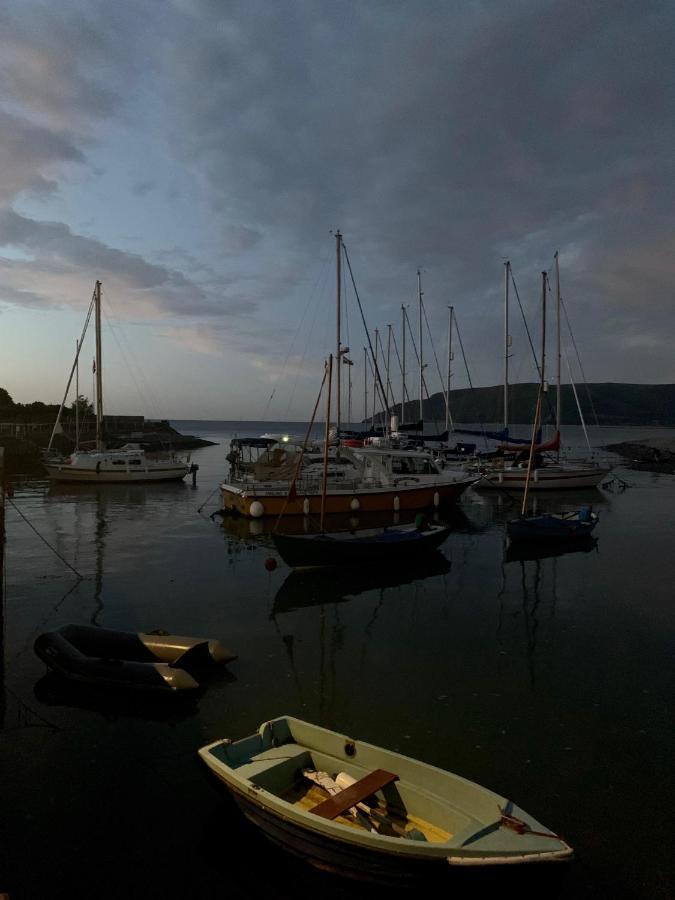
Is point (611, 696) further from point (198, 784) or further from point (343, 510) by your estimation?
point (343, 510)

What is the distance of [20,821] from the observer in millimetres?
7270

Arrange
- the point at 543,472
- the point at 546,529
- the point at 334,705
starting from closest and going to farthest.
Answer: the point at 334,705 < the point at 546,529 < the point at 543,472

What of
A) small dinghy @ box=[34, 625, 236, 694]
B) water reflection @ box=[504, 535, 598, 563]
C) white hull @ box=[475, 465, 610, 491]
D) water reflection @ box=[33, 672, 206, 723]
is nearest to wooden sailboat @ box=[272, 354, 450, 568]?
water reflection @ box=[504, 535, 598, 563]

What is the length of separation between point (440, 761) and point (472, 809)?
2.29 meters

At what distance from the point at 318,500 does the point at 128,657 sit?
59.7 feet

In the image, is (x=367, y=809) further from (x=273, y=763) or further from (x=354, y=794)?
(x=273, y=763)

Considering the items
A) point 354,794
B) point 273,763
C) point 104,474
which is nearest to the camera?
point 354,794

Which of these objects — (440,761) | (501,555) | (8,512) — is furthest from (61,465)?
(440,761)

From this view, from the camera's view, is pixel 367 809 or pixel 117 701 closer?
pixel 367 809

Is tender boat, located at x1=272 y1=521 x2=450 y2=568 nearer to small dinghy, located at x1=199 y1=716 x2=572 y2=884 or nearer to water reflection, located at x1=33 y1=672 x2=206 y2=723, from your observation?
water reflection, located at x1=33 y1=672 x2=206 y2=723

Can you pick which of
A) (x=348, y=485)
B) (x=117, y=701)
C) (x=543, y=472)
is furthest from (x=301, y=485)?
(x=543, y=472)

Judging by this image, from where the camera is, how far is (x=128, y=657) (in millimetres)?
11867

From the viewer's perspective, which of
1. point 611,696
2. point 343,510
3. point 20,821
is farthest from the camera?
point 343,510

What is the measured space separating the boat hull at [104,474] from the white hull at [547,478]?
84.4ft
